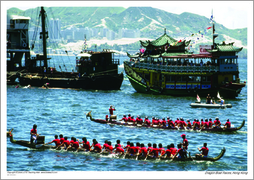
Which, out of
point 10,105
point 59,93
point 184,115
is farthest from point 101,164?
point 59,93

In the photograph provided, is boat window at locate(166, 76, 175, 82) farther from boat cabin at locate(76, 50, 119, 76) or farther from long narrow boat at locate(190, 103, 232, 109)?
boat cabin at locate(76, 50, 119, 76)

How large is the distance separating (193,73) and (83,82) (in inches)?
917

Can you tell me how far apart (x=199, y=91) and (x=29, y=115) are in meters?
30.0

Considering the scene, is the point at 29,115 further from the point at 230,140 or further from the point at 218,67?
the point at 218,67

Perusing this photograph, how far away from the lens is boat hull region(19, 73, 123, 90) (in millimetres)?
81688

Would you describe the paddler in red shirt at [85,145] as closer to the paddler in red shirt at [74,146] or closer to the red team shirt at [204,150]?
the paddler in red shirt at [74,146]

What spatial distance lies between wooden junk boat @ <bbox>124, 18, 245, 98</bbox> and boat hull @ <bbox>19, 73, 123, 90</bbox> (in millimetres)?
5501

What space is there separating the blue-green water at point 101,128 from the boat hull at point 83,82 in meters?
1.68

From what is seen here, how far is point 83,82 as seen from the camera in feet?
271

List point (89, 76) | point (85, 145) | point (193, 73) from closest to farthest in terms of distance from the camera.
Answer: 1. point (85, 145)
2. point (193, 73)
3. point (89, 76)

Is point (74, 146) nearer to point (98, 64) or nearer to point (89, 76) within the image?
point (89, 76)

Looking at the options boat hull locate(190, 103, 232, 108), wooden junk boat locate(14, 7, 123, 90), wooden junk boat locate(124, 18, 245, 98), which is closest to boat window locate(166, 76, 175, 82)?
wooden junk boat locate(124, 18, 245, 98)

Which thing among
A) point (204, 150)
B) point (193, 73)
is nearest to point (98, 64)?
point (193, 73)

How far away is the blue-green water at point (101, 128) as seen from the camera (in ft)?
114
